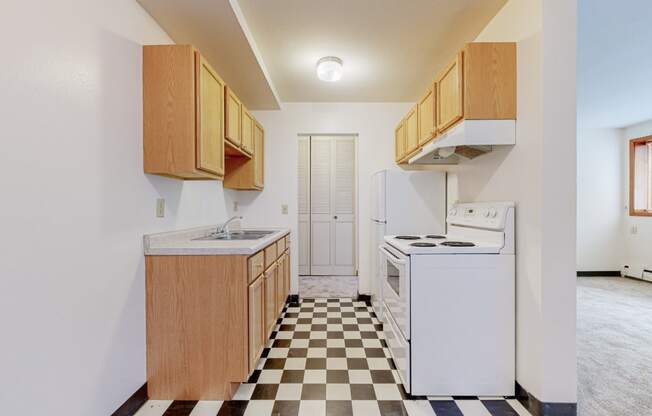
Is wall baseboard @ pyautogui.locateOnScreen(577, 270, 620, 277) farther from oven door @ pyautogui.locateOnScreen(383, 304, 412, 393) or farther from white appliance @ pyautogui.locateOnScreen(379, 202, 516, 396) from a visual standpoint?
oven door @ pyautogui.locateOnScreen(383, 304, 412, 393)

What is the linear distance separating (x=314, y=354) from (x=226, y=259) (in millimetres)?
1061

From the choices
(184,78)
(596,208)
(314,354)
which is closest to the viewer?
(184,78)

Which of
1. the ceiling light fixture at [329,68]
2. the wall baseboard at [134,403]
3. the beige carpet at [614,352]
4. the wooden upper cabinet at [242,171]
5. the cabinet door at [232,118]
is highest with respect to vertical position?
the ceiling light fixture at [329,68]

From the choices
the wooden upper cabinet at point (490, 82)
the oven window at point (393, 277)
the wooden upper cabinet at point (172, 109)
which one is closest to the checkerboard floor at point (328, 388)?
→ the oven window at point (393, 277)

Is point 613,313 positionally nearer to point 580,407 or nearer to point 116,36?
point 580,407

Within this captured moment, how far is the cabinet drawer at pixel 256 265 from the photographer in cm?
181

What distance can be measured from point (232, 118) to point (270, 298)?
4.68ft

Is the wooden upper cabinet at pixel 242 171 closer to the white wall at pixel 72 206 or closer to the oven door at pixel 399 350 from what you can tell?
the white wall at pixel 72 206

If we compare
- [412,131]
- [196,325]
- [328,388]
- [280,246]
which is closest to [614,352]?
[328,388]

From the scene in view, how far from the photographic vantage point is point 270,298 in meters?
2.33

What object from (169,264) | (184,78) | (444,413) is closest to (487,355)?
(444,413)

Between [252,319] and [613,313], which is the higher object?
[252,319]

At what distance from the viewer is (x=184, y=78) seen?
1.71 m

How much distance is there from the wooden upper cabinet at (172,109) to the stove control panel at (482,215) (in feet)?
5.86
